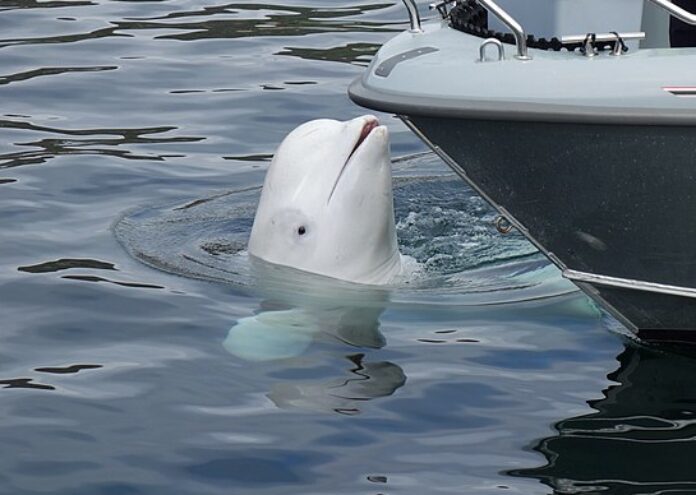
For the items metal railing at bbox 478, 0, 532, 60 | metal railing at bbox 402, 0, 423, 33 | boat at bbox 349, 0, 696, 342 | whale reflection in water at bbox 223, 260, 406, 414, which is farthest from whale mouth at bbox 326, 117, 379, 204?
metal railing at bbox 478, 0, 532, 60

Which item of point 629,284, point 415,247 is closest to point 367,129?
point 415,247

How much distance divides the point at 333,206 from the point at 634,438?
7.34ft

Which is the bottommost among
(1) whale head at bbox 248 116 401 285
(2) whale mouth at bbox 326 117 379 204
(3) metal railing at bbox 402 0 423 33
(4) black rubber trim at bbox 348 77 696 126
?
(1) whale head at bbox 248 116 401 285

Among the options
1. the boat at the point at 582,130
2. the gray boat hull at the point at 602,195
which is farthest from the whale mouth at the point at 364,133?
the gray boat hull at the point at 602,195

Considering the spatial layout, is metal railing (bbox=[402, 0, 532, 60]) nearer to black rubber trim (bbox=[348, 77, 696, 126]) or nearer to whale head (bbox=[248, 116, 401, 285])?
black rubber trim (bbox=[348, 77, 696, 126])

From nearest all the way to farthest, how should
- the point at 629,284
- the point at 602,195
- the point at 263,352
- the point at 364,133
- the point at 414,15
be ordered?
the point at 602,195 < the point at 629,284 < the point at 414,15 < the point at 263,352 < the point at 364,133

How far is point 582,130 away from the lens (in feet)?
18.2

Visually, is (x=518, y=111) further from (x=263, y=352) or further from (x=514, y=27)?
(x=263, y=352)

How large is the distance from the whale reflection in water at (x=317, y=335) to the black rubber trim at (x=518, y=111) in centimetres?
97

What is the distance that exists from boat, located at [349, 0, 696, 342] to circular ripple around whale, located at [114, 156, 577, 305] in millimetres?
1027

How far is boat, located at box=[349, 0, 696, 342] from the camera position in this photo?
5469 millimetres

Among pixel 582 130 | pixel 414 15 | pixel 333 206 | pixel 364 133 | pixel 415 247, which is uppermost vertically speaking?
pixel 414 15

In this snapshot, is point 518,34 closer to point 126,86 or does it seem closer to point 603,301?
point 603,301

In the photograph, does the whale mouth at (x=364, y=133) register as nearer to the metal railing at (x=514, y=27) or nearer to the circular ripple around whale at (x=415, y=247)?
the circular ripple around whale at (x=415, y=247)
